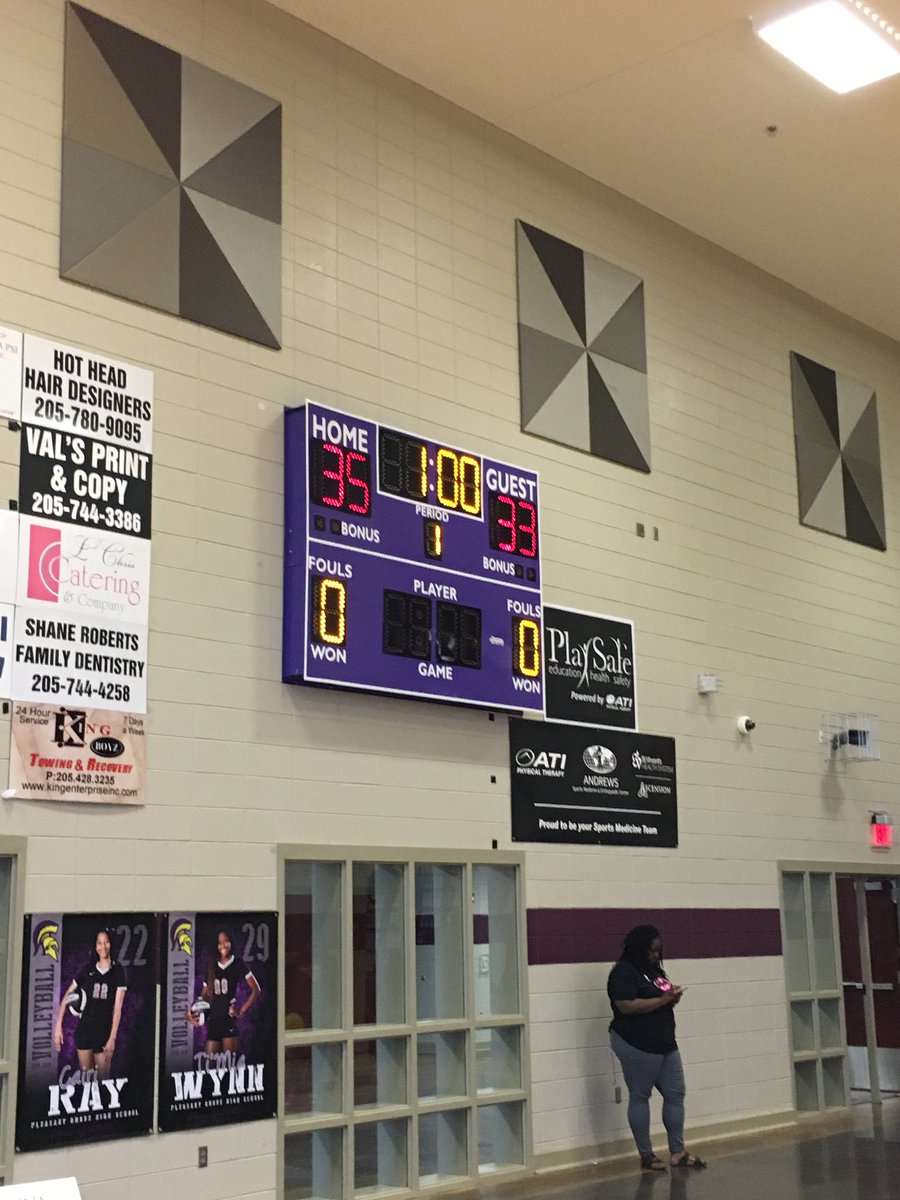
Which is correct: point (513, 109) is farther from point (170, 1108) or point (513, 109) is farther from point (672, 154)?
point (170, 1108)

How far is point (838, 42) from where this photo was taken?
11.1 metres

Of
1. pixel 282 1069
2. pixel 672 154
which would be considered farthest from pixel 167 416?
pixel 672 154

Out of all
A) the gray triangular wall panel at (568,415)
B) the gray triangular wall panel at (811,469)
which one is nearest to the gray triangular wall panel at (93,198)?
the gray triangular wall panel at (568,415)

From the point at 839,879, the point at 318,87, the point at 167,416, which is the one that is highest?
the point at 318,87

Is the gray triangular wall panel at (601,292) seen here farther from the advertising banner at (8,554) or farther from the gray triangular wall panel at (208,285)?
the advertising banner at (8,554)

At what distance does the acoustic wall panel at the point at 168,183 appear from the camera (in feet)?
31.2

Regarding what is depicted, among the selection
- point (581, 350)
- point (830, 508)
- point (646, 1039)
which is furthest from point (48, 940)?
point (830, 508)

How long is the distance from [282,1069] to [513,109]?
27.0ft

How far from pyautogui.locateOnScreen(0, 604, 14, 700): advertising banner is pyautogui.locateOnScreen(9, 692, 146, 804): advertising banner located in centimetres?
14

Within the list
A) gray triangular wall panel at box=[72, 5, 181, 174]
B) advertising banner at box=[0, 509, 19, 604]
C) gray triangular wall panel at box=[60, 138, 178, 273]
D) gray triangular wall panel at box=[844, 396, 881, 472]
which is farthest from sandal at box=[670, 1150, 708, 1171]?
gray triangular wall panel at box=[72, 5, 181, 174]

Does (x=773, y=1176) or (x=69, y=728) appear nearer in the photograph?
(x=69, y=728)

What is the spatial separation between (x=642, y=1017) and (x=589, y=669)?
303 cm

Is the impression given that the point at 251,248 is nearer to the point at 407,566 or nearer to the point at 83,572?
the point at 407,566

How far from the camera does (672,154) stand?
1341 cm
